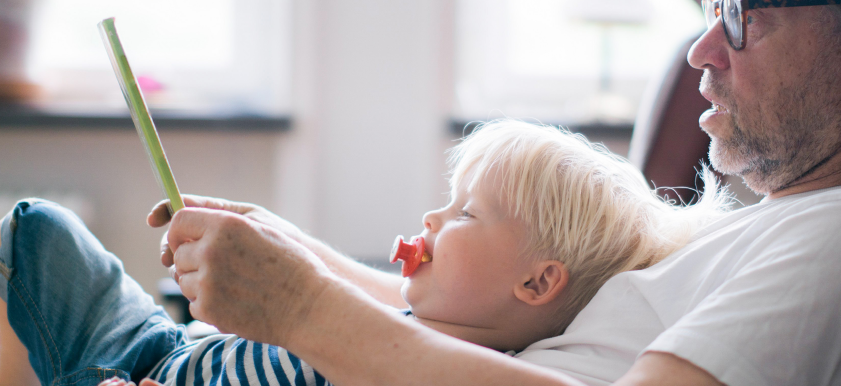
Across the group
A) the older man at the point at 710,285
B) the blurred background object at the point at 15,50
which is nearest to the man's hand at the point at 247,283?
the older man at the point at 710,285

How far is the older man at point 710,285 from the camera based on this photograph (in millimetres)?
566

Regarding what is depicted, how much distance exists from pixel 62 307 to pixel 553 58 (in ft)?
7.18

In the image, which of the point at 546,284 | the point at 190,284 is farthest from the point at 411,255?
the point at 190,284

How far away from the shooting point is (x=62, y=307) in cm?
89

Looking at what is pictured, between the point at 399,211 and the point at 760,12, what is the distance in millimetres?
1671

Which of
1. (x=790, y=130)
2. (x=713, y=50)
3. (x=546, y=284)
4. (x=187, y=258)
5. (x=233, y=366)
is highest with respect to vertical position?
(x=713, y=50)

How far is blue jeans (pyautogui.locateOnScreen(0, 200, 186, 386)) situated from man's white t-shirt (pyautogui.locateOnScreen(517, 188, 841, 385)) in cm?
62

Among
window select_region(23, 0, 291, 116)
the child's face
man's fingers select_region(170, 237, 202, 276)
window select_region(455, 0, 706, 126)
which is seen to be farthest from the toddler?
window select_region(455, 0, 706, 126)

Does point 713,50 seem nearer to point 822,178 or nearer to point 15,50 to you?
point 822,178

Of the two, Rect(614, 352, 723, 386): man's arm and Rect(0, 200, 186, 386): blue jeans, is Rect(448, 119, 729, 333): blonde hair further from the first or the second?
Rect(0, 200, 186, 386): blue jeans

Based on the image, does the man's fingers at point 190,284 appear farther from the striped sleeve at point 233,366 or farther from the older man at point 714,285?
the striped sleeve at point 233,366

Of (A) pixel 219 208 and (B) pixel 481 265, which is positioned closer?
(B) pixel 481 265

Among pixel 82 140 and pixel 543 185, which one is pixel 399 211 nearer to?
pixel 82 140

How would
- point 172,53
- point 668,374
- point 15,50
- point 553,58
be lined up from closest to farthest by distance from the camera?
point 668,374 → point 15,50 → point 172,53 → point 553,58
